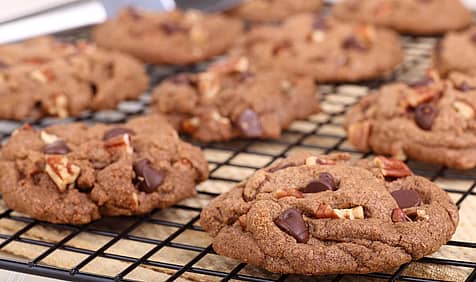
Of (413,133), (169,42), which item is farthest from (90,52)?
(413,133)

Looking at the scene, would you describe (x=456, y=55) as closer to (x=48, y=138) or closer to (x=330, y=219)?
(x=330, y=219)

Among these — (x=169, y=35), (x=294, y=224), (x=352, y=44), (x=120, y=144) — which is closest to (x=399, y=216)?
(x=294, y=224)

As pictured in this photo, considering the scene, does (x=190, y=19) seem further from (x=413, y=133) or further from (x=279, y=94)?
(x=413, y=133)

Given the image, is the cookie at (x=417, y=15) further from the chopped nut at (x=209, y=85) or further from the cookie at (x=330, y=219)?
the cookie at (x=330, y=219)

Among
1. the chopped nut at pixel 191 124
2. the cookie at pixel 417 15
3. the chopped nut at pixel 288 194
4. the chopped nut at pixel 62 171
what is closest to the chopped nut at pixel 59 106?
the chopped nut at pixel 191 124

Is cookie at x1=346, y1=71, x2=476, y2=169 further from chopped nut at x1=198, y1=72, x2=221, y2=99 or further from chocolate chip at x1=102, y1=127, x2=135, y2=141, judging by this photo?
chocolate chip at x1=102, y1=127, x2=135, y2=141

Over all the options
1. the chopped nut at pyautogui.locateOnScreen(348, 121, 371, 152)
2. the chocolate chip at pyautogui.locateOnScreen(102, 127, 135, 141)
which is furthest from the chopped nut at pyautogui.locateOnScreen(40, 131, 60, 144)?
the chopped nut at pyautogui.locateOnScreen(348, 121, 371, 152)
